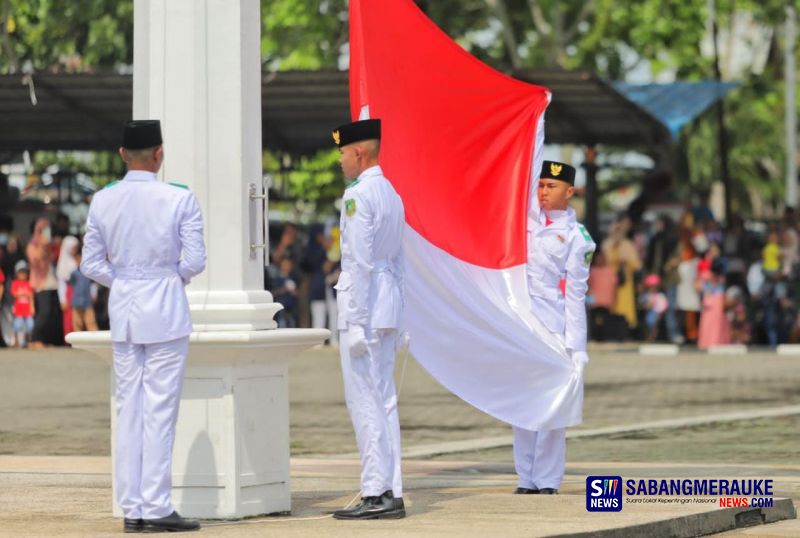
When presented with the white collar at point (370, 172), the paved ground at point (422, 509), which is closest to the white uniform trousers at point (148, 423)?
the paved ground at point (422, 509)

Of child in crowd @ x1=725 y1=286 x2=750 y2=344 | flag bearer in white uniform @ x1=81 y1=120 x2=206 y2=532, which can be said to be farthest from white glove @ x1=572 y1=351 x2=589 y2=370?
child in crowd @ x1=725 y1=286 x2=750 y2=344

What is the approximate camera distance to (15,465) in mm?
13742

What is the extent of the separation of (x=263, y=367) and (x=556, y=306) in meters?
2.59

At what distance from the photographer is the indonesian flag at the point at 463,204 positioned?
12.0m

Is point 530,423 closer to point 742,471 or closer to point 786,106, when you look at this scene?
point 742,471

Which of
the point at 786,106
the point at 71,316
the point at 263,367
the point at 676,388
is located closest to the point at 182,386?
the point at 263,367

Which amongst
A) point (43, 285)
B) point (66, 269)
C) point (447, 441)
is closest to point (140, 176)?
point (447, 441)

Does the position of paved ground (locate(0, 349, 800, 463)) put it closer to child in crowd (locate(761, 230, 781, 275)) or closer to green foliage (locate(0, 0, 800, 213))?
child in crowd (locate(761, 230, 781, 275))

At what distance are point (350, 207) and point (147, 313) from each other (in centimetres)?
121

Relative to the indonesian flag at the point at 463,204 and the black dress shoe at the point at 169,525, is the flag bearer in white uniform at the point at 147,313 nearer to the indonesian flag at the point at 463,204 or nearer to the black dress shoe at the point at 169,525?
the black dress shoe at the point at 169,525

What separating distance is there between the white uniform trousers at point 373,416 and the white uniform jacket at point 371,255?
14 cm

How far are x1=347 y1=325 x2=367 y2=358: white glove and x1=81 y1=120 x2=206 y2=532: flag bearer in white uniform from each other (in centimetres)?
87

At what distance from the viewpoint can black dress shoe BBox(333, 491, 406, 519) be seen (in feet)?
33.3

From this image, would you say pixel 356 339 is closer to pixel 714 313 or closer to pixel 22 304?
pixel 714 313
